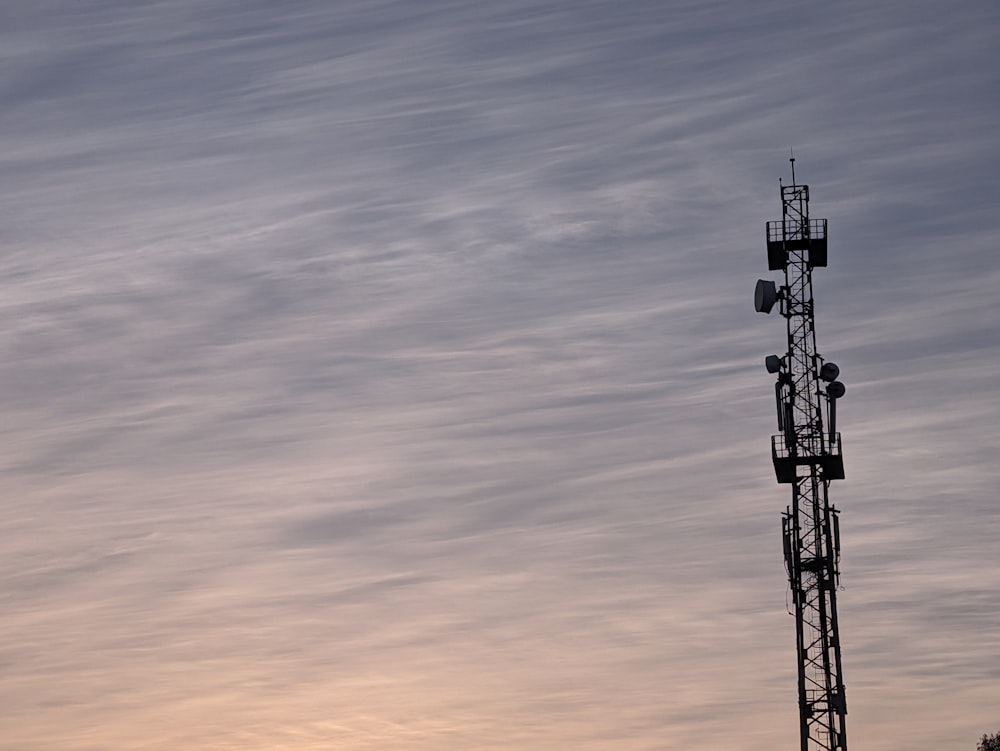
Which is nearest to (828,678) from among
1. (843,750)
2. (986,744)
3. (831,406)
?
(843,750)

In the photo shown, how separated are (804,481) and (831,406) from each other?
4225 millimetres

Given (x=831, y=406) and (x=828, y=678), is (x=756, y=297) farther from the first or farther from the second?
(x=828, y=678)

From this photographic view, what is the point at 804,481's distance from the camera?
5103 inches

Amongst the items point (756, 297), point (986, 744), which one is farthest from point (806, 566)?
point (986, 744)

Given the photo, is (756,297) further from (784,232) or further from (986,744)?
(986,744)

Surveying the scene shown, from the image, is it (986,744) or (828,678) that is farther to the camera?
(986,744)

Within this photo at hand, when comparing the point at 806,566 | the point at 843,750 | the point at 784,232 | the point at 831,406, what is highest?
the point at 784,232

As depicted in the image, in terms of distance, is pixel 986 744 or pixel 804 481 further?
pixel 986 744

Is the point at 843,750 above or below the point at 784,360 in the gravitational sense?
below

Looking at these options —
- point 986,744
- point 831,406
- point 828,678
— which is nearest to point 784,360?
point 831,406

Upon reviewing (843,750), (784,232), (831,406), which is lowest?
(843,750)

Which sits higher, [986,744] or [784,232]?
[784,232]

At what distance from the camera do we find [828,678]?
127 metres

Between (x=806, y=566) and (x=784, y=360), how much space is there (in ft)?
36.7
